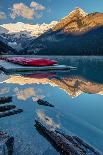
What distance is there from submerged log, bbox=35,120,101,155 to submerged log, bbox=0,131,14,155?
1367mm

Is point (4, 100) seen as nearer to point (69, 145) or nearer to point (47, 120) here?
point (47, 120)

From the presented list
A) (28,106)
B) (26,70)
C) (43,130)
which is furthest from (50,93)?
(26,70)

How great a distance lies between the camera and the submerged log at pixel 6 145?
898cm

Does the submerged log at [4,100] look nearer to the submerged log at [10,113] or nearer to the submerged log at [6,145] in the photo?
the submerged log at [10,113]

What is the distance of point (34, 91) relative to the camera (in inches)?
865

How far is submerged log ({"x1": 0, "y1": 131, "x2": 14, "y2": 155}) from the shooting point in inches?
353

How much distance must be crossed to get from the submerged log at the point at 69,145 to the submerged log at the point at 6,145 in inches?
53.8

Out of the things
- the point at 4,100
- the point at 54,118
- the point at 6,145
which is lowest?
the point at 54,118

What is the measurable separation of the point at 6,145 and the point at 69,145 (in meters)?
1.92

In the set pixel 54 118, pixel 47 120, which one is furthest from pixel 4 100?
→ pixel 47 120

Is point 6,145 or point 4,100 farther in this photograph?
point 4,100

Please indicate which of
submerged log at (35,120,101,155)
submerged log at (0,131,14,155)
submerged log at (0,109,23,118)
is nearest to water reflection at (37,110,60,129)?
submerged log at (0,109,23,118)

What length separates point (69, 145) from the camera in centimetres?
919

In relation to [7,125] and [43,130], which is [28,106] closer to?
[7,125]
